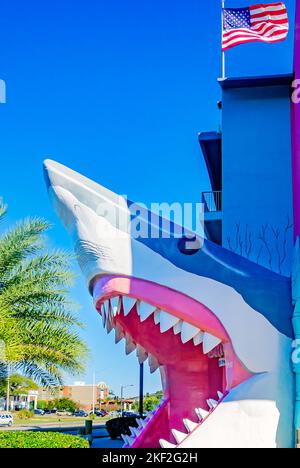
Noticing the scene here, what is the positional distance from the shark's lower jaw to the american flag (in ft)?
25.3

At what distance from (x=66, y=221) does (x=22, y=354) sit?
363 cm

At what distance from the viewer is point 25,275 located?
A: 298 inches

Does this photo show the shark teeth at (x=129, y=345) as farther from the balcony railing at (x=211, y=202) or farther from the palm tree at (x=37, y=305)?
the balcony railing at (x=211, y=202)

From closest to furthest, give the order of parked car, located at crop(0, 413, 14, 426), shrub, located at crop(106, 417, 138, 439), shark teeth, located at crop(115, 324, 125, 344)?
shark teeth, located at crop(115, 324, 125, 344)
shrub, located at crop(106, 417, 138, 439)
parked car, located at crop(0, 413, 14, 426)

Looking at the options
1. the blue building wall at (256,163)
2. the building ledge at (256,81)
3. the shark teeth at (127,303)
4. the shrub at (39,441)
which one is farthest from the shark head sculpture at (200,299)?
the building ledge at (256,81)

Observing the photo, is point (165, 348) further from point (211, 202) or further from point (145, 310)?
point (211, 202)

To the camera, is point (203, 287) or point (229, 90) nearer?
point (203, 287)

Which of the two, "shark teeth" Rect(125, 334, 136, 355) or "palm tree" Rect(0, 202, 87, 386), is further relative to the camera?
"palm tree" Rect(0, 202, 87, 386)

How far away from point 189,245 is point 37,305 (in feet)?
13.4

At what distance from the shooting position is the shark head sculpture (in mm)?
3492

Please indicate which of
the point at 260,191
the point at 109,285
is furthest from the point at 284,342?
the point at 260,191

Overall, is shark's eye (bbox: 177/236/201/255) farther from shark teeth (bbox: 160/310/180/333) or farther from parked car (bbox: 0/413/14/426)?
parked car (bbox: 0/413/14/426)

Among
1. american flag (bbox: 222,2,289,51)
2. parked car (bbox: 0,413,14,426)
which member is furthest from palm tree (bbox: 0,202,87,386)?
parked car (bbox: 0,413,14,426)
